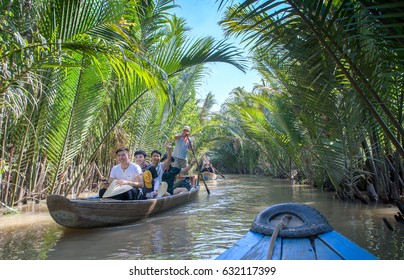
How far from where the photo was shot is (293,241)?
263cm

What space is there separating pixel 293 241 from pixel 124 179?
3307 millimetres

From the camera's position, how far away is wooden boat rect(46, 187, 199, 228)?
446 centimetres

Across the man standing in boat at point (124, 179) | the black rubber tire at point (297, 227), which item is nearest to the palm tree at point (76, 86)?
the man standing in boat at point (124, 179)

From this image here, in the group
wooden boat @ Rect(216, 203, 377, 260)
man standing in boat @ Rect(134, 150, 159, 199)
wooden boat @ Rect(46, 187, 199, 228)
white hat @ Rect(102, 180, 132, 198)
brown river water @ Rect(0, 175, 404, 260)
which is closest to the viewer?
wooden boat @ Rect(216, 203, 377, 260)

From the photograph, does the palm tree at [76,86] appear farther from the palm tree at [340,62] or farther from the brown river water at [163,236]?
the palm tree at [340,62]

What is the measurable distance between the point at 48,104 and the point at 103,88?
3.50 feet

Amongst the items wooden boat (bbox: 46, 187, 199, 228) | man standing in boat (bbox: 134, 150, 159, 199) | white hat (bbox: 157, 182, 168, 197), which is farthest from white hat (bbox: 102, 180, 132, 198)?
white hat (bbox: 157, 182, 168, 197)

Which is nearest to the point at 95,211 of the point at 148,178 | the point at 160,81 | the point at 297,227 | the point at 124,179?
the point at 124,179

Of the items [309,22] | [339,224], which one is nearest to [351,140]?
[339,224]

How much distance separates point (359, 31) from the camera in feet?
11.8

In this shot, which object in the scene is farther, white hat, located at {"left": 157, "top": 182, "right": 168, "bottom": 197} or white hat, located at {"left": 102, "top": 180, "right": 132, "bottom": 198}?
white hat, located at {"left": 157, "top": 182, "right": 168, "bottom": 197}

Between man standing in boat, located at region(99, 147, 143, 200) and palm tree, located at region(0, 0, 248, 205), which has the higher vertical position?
palm tree, located at region(0, 0, 248, 205)

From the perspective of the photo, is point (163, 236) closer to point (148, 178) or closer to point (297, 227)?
point (148, 178)

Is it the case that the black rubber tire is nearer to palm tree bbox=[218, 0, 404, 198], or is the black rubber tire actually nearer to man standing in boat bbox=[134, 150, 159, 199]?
palm tree bbox=[218, 0, 404, 198]
